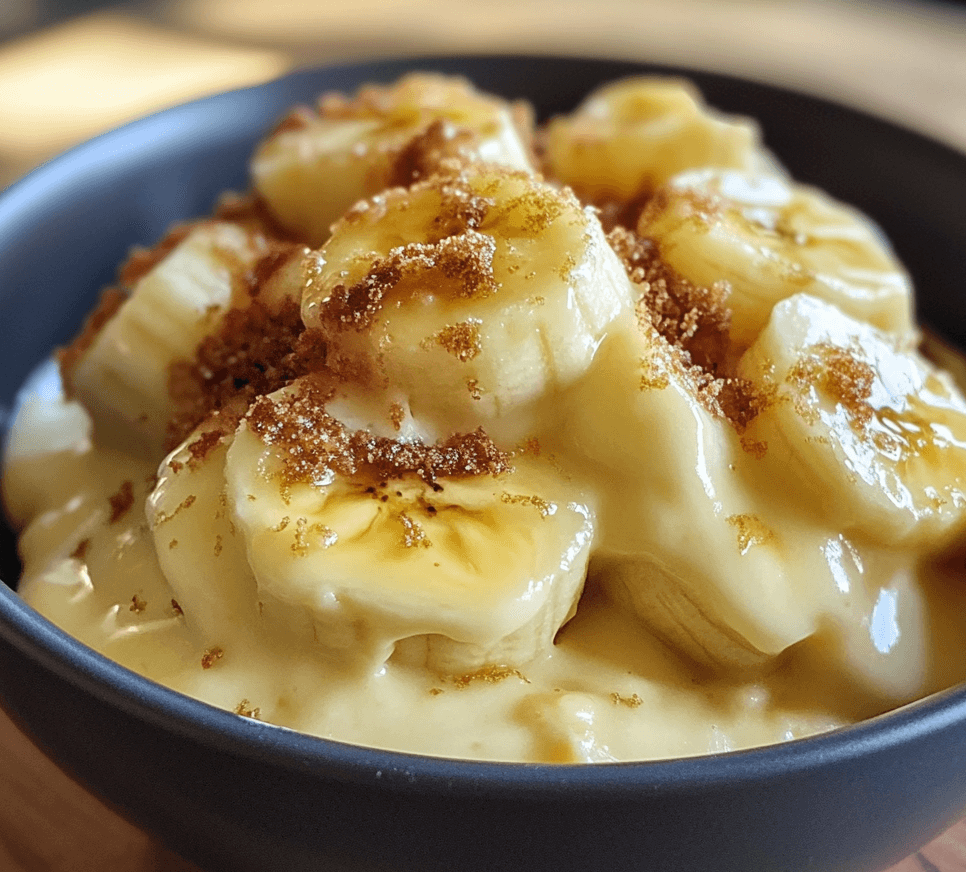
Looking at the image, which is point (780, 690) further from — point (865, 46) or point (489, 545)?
point (865, 46)

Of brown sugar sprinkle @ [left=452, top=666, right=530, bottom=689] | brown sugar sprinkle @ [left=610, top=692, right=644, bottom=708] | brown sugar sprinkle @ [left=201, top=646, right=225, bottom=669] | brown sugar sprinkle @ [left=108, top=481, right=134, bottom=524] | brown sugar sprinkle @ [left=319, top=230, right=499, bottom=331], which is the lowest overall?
brown sugar sprinkle @ [left=108, top=481, right=134, bottom=524]

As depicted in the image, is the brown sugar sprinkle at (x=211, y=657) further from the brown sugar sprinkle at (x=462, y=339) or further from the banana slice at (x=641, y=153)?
the banana slice at (x=641, y=153)

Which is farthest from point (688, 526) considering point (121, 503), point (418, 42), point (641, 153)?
point (418, 42)

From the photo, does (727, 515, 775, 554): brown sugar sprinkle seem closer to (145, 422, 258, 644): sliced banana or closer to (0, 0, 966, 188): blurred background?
(145, 422, 258, 644): sliced banana

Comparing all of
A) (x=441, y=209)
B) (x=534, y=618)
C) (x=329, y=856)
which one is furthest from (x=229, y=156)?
(x=329, y=856)

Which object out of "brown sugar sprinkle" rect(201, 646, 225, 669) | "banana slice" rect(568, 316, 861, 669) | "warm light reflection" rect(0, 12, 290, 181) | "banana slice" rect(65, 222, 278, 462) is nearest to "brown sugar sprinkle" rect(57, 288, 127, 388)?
"banana slice" rect(65, 222, 278, 462)

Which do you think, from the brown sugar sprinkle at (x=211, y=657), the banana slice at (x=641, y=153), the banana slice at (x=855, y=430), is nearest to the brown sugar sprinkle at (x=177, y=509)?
the brown sugar sprinkle at (x=211, y=657)

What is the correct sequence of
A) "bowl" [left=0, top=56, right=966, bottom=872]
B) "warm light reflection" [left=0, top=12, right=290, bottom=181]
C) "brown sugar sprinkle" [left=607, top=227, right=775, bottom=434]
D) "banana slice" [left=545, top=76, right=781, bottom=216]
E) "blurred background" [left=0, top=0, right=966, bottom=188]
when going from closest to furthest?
"bowl" [left=0, top=56, right=966, bottom=872] < "brown sugar sprinkle" [left=607, top=227, right=775, bottom=434] < "banana slice" [left=545, top=76, right=781, bottom=216] < "warm light reflection" [left=0, top=12, right=290, bottom=181] < "blurred background" [left=0, top=0, right=966, bottom=188]
